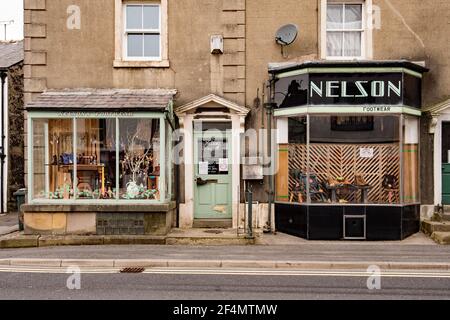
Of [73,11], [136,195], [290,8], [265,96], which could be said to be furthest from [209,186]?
[73,11]

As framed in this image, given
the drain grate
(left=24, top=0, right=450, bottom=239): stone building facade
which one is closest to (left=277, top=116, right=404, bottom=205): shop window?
(left=24, top=0, right=450, bottom=239): stone building facade

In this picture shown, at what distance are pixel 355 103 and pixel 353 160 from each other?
58.5 inches

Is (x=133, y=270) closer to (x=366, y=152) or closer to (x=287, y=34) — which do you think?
(x=366, y=152)

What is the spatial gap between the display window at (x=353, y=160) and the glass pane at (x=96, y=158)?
442 cm

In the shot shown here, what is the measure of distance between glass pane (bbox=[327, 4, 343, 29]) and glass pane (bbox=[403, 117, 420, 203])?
305 cm

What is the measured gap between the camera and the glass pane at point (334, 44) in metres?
11.7

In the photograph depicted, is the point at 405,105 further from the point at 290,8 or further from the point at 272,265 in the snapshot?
the point at 272,265

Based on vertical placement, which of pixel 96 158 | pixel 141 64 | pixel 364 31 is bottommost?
pixel 96 158

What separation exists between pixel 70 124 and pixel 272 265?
6126 mm

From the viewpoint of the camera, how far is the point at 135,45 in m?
11.8

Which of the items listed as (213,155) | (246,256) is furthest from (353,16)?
(246,256)

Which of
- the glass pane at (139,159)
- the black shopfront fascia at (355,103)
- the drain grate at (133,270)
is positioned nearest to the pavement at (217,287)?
the drain grate at (133,270)

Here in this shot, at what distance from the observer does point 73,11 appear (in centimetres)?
1163

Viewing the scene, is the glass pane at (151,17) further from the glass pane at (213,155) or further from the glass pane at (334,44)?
the glass pane at (334,44)
